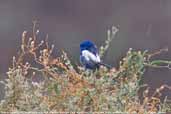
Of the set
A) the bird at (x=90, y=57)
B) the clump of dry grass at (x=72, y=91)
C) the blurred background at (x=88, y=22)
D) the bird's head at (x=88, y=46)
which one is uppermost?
the blurred background at (x=88, y=22)

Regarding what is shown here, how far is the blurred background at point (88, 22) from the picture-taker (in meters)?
7.72

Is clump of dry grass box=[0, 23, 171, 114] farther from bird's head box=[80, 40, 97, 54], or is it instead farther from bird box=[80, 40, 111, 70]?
bird's head box=[80, 40, 97, 54]

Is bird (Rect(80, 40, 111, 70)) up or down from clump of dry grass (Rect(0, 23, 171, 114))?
up

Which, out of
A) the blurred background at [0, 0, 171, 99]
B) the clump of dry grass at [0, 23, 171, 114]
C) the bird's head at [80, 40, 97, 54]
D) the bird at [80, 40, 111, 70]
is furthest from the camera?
the blurred background at [0, 0, 171, 99]

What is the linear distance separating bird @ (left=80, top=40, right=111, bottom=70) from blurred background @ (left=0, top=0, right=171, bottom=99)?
178 inches

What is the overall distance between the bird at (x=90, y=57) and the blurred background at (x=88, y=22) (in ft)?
14.9

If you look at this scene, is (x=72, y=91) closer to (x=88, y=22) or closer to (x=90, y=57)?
(x=90, y=57)

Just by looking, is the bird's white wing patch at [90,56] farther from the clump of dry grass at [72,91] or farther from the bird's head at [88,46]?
the clump of dry grass at [72,91]

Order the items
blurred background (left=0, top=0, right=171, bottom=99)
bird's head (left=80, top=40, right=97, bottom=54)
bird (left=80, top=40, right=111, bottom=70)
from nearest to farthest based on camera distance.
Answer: bird (left=80, top=40, right=111, bottom=70) < bird's head (left=80, top=40, right=97, bottom=54) < blurred background (left=0, top=0, right=171, bottom=99)

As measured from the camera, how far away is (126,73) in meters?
2.53

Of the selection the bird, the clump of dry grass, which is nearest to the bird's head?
the bird

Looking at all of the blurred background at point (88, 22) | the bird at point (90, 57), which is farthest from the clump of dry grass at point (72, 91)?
the blurred background at point (88, 22)

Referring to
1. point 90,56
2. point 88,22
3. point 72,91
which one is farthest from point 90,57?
point 88,22

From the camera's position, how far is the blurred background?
304 inches
